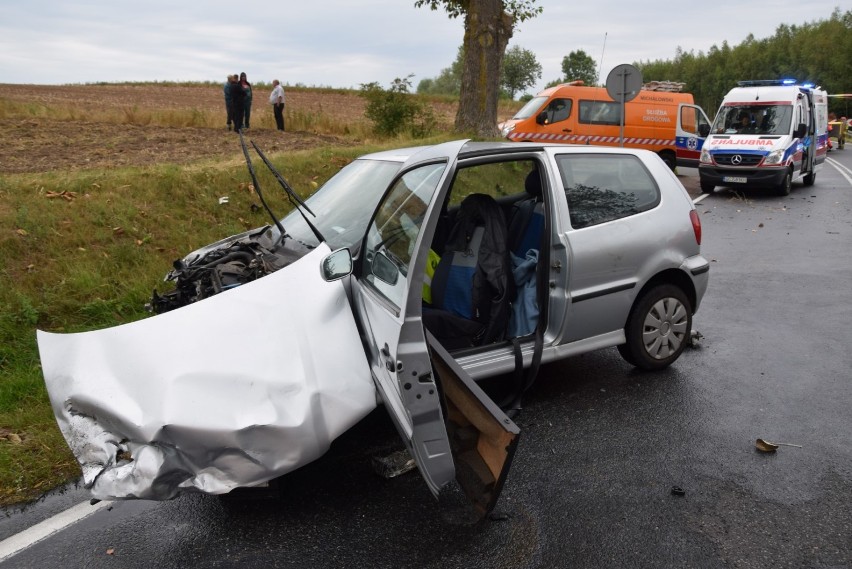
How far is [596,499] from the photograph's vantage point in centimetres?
350

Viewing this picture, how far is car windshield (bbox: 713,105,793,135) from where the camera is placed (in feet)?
51.3

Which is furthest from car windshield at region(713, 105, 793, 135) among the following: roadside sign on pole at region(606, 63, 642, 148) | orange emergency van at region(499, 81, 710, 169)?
roadside sign on pole at region(606, 63, 642, 148)

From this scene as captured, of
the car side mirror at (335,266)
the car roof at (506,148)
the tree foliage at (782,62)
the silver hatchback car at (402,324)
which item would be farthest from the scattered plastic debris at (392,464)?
the tree foliage at (782,62)

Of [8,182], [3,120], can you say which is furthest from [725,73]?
[8,182]

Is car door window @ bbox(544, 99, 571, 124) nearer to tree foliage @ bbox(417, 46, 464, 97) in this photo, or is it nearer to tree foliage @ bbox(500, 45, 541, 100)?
tree foliage @ bbox(500, 45, 541, 100)

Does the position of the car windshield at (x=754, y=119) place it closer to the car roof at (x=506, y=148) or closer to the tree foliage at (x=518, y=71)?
the car roof at (x=506, y=148)

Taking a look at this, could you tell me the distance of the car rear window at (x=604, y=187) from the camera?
453 centimetres

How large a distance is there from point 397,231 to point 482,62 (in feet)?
47.6

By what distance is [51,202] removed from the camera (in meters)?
8.05

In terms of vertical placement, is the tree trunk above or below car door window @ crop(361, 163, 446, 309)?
above

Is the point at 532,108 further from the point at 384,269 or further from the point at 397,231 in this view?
the point at 384,269

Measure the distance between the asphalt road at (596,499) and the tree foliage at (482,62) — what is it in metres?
13.2

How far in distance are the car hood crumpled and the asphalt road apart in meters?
0.48

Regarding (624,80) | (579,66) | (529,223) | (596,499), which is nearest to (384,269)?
(529,223)
